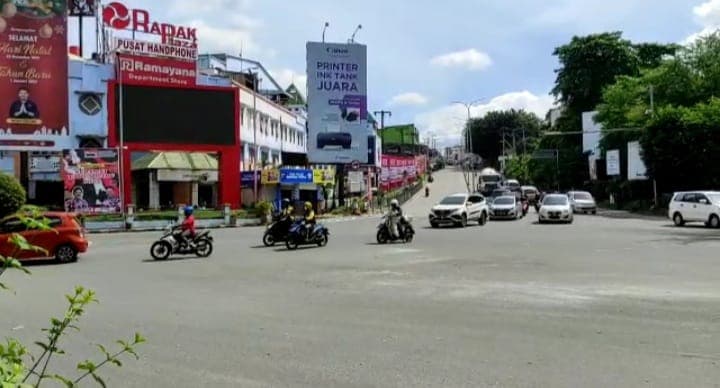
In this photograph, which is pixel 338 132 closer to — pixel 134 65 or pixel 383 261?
pixel 134 65

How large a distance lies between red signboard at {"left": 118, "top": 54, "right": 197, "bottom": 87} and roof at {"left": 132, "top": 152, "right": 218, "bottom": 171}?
4972 millimetres

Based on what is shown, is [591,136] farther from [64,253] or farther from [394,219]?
[64,253]

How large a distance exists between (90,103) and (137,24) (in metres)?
5.96

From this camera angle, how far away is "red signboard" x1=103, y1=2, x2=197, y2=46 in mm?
45625

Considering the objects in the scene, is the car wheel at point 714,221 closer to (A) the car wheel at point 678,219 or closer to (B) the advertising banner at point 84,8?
(A) the car wheel at point 678,219

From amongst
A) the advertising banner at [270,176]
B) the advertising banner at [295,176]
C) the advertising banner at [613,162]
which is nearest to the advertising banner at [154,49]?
the advertising banner at [270,176]

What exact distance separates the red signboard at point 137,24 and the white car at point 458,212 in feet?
72.6

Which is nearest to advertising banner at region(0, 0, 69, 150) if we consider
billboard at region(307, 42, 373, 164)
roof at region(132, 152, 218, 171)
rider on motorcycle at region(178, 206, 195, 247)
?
roof at region(132, 152, 218, 171)

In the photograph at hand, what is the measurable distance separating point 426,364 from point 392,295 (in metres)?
4.94

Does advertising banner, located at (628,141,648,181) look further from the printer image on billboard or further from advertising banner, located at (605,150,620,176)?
the printer image on billboard

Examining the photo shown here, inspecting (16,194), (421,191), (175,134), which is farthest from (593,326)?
(421,191)

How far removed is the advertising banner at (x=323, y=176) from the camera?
5466cm

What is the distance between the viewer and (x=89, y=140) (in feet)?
150

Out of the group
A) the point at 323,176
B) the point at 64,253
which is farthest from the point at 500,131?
the point at 64,253
